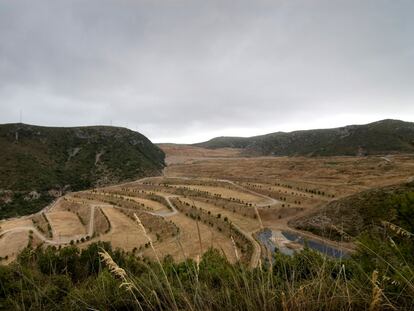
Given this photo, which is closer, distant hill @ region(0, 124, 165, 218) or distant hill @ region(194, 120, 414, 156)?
distant hill @ region(0, 124, 165, 218)

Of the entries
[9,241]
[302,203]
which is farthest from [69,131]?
[302,203]

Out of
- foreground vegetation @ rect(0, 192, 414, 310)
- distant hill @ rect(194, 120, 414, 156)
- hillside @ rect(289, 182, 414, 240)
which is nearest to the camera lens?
foreground vegetation @ rect(0, 192, 414, 310)

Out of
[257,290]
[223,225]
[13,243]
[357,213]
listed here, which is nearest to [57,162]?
[13,243]

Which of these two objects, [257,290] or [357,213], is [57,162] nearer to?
[357,213]

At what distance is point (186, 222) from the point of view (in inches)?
1654

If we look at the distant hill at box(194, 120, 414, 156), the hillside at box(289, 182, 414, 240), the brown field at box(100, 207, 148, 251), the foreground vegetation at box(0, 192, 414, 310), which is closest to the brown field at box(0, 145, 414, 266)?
the brown field at box(100, 207, 148, 251)

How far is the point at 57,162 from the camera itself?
97438mm

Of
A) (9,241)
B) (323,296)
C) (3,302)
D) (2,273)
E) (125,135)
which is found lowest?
(9,241)

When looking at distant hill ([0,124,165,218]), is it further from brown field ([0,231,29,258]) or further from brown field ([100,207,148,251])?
brown field ([100,207,148,251])

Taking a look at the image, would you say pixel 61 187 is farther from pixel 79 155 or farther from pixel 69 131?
pixel 69 131

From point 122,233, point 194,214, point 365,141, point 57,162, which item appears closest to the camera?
point 194,214

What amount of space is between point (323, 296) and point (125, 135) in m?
134

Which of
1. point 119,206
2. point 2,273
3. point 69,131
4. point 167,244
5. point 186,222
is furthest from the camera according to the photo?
point 69,131

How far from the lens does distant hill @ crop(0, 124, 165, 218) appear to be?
73.1 meters
